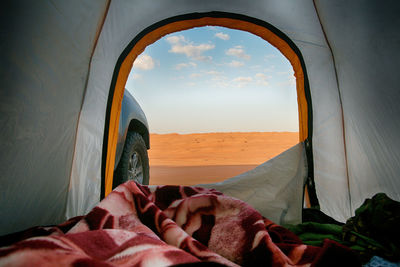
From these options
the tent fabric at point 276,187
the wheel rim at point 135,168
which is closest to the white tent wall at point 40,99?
the wheel rim at point 135,168

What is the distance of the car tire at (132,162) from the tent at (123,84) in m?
0.37

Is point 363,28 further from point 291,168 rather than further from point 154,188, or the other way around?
point 154,188

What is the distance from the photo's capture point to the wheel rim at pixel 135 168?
2681 millimetres

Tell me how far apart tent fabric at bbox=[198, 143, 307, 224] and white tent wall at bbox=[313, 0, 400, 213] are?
0.37m

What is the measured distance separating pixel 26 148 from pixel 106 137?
633 millimetres

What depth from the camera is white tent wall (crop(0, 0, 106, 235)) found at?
127 cm

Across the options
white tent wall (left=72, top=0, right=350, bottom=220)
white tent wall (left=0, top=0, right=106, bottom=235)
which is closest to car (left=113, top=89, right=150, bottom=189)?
white tent wall (left=72, top=0, right=350, bottom=220)

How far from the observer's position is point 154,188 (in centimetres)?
157

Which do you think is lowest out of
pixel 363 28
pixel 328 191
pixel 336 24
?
pixel 328 191

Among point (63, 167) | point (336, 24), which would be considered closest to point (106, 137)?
point (63, 167)

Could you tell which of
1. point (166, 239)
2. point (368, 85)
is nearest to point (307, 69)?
point (368, 85)

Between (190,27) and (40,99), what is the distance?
4.51ft

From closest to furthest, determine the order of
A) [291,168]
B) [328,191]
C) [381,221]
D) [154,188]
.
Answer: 1. [381,221]
2. [154,188]
3. [328,191]
4. [291,168]

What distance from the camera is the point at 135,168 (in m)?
2.84
